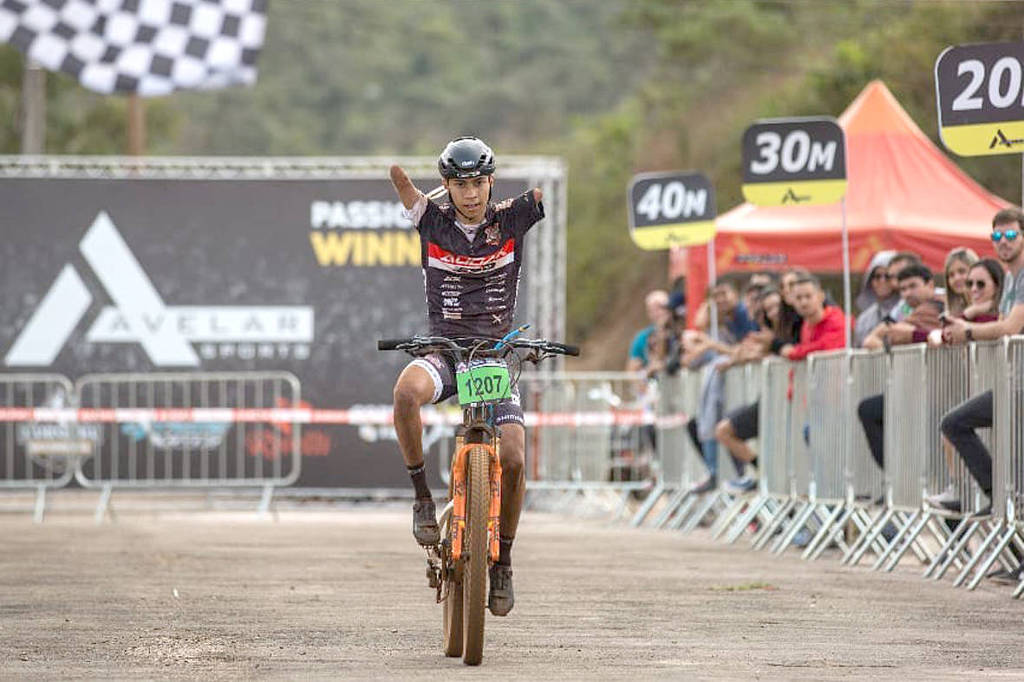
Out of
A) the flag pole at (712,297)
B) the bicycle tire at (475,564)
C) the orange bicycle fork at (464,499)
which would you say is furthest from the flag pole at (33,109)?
the bicycle tire at (475,564)

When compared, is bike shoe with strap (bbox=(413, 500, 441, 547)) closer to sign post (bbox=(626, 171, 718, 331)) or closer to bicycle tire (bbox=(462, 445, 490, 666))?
bicycle tire (bbox=(462, 445, 490, 666))

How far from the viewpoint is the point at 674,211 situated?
2030 cm

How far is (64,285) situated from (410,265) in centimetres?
363

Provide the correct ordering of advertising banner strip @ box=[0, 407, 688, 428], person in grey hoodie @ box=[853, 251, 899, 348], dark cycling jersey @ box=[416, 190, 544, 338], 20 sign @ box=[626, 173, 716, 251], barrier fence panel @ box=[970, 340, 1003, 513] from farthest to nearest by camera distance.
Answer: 1. advertising banner strip @ box=[0, 407, 688, 428]
2. 20 sign @ box=[626, 173, 716, 251]
3. person in grey hoodie @ box=[853, 251, 899, 348]
4. barrier fence panel @ box=[970, 340, 1003, 513]
5. dark cycling jersey @ box=[416, 190, 544, 338]

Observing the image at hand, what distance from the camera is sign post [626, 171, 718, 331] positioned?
20078 millimetres

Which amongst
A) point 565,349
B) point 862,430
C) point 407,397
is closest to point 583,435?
point 862,430

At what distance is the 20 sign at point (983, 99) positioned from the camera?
41.9 feet

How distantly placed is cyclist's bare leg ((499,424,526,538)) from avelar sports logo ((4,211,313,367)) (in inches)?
593

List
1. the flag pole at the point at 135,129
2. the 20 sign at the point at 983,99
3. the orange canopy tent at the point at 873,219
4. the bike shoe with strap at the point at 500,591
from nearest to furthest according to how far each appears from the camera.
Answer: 1. the bike shoe with strap at the point at 500,591
2. the 20 sign at the point at 983,99
3. the orange canopy tent at the point at 873,219
4. the flag pole at the point at 135,129

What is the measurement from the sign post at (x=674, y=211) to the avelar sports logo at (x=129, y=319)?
15.7 ft

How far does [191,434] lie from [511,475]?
1479 cm

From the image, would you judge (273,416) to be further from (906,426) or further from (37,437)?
(906,426)

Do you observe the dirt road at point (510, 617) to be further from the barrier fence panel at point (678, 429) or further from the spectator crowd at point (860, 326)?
the barrier fence panel at point (678, 429)

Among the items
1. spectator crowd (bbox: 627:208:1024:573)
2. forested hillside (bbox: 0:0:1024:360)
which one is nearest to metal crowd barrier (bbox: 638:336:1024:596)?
spectator crowd (bbox: 627:208:1024:573)
